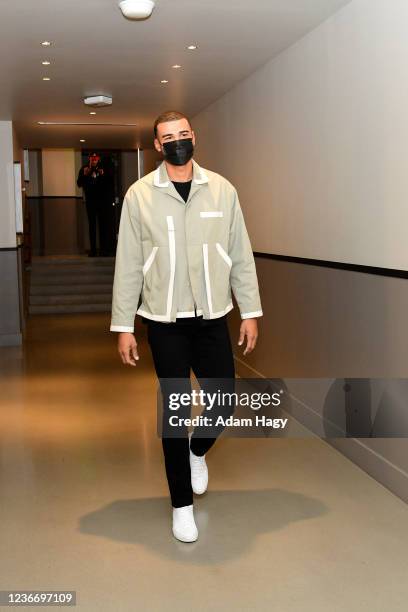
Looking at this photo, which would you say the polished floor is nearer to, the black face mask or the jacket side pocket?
the jacket side pocket

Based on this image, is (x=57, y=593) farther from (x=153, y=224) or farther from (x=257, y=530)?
(x=153, y=224)

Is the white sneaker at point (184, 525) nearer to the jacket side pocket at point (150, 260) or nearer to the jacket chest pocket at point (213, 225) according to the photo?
the jacket side pocket at point (150, 260)

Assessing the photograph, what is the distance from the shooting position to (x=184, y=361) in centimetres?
312

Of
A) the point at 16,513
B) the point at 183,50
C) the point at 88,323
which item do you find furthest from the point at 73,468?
the point at 88,323

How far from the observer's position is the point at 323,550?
3012 mm

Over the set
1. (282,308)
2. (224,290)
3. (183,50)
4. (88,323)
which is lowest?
(88,323)

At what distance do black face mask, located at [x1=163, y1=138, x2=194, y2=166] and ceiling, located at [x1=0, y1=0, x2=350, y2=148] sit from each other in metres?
1.24

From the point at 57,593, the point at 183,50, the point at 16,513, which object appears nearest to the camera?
the point at 57,593

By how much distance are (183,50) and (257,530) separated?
9.93ft

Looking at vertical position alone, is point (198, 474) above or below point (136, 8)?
below

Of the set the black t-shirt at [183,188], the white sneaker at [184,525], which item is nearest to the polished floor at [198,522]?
the white sneaker at [184,525]

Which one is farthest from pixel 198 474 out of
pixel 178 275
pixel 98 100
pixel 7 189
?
pixel 7 189

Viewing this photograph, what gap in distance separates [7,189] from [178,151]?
5.43m

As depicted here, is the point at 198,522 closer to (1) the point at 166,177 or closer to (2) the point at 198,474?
(2) the point at 198,474
